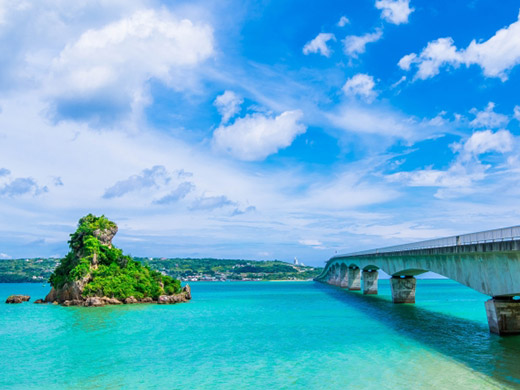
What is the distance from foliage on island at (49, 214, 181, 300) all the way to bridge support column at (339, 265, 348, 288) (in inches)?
2443

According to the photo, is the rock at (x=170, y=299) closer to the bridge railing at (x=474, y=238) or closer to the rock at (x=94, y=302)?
the rock at (x=94, y=302)

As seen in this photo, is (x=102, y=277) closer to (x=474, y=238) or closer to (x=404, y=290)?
(x=404, y=290)

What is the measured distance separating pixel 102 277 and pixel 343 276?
77928 mm

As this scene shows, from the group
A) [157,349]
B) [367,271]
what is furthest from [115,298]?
[367,271]

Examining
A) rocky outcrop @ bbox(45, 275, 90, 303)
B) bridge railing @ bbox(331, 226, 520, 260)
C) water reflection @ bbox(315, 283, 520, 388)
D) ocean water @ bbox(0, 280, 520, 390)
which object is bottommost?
water reflection @ bbox(315, 283, 520, 388)

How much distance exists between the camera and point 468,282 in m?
31.8

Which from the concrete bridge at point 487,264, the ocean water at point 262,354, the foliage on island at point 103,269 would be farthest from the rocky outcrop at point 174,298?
the concrete bridge at point 487,264

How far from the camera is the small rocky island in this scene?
62.5m

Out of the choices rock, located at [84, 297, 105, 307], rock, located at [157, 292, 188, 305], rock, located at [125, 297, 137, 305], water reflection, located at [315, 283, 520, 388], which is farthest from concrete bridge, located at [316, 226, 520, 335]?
rock, located at [84, 297, 105, 307]

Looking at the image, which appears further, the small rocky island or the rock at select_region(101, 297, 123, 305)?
the small rocky island

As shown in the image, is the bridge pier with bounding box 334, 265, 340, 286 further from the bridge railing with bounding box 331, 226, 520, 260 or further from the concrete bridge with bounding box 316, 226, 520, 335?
the bridge railing with bounding box 331, 226, 520, 260

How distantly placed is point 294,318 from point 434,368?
955 inches

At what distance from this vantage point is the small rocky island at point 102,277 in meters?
62.5

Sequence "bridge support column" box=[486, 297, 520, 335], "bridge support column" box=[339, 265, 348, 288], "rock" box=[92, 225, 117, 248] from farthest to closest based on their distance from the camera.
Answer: "bridge support column" box=[339, 265, 348, 288] < "rock" box=[92, 225, 117, 248] < "bridge support column" box=[486, 297, 520, 335]
